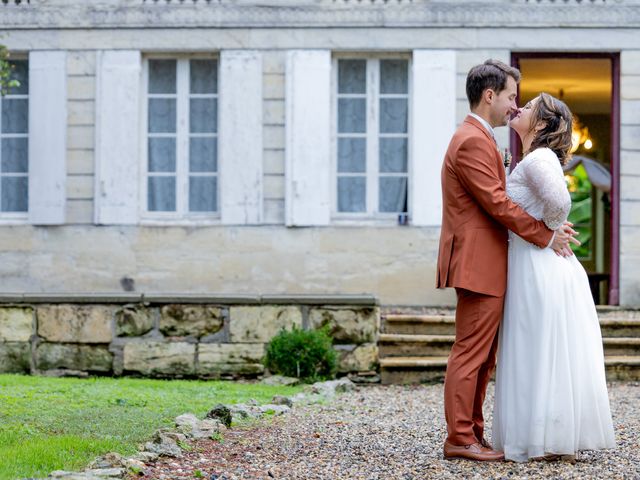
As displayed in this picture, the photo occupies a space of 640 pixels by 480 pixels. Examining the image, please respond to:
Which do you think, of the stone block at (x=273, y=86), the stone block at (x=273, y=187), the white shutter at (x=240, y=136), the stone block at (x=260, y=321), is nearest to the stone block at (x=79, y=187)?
the white shutter at (x=240, y=136)

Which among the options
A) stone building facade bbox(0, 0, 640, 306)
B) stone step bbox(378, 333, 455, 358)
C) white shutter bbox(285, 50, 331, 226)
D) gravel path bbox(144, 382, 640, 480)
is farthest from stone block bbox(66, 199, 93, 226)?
gravel path bbox(144, 382, 640, 480)

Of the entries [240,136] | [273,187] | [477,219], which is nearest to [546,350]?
[477,219]

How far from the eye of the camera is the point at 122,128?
12.6 metres

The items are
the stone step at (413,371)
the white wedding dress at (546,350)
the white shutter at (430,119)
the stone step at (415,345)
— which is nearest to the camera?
the white wedding dress at (546,350)

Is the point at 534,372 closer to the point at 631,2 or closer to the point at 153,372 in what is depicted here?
the point at 153,372

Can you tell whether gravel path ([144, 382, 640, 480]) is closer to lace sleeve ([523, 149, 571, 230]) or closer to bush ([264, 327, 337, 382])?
lace sleeve ([523, 149, 571, 230])

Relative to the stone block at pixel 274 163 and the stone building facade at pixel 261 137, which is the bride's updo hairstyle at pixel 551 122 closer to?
the stone building facade at pixel 261 137

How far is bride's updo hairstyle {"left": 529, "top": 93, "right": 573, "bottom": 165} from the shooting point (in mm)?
5594

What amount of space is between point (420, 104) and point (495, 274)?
7.06 metres

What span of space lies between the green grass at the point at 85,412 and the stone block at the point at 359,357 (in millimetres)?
870

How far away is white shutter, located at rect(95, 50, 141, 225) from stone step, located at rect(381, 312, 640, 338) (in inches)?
124

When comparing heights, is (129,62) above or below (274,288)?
above

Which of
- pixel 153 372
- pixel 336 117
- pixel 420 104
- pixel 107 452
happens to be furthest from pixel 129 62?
pixel 107 452

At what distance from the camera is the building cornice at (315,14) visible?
40.8 ft
